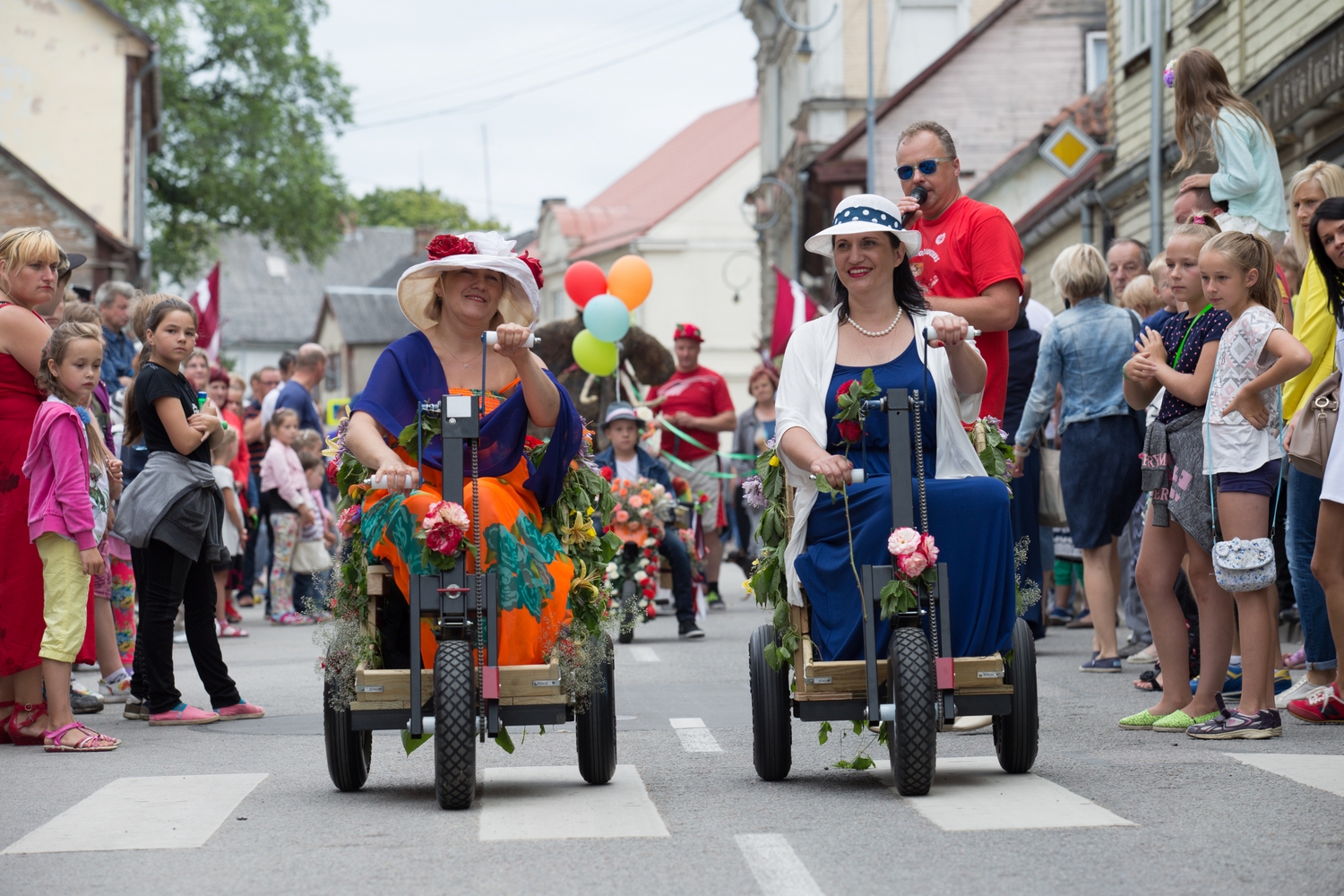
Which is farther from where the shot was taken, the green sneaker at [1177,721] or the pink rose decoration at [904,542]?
the green sneaker at [1177,721]

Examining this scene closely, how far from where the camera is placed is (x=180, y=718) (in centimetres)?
872

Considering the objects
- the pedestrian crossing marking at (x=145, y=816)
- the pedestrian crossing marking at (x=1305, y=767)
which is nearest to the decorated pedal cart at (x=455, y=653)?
the pedestrian crossing marking at (x=145, y=816)

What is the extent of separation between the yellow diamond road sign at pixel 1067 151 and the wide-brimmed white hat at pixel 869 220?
12584 millimetres

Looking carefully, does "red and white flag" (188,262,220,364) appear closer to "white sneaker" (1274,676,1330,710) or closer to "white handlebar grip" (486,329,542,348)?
"white sneaker" (1274,676,1330,710)

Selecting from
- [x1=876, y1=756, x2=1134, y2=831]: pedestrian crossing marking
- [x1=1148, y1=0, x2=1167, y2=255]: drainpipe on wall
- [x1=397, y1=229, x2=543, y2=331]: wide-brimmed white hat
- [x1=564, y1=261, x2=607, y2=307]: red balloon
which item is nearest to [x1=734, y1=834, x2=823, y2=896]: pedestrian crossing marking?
[x1=876, y1=756, x2=1134, y2=831]: pedestrian crossing marking

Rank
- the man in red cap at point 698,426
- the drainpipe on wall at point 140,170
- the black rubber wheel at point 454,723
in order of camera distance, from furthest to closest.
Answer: the drainpipe on wall at point 140,170 → the man in red cap at point 698,426 → the black rubber wheel at point 454,723

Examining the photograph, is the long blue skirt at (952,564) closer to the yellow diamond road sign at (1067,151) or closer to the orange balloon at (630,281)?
the orange balloon at (630,281)

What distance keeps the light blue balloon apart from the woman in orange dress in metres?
8.44

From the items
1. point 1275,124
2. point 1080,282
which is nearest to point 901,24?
point 1275,124

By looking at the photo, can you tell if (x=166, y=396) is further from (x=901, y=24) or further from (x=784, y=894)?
(x=901, y=24)

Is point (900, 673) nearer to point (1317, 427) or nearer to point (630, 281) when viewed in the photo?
point (1317, 427)

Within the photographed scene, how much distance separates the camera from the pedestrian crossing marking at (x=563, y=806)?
17.9ft

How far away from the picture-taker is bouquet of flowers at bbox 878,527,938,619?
236 inches

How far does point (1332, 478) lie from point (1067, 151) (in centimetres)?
1211
